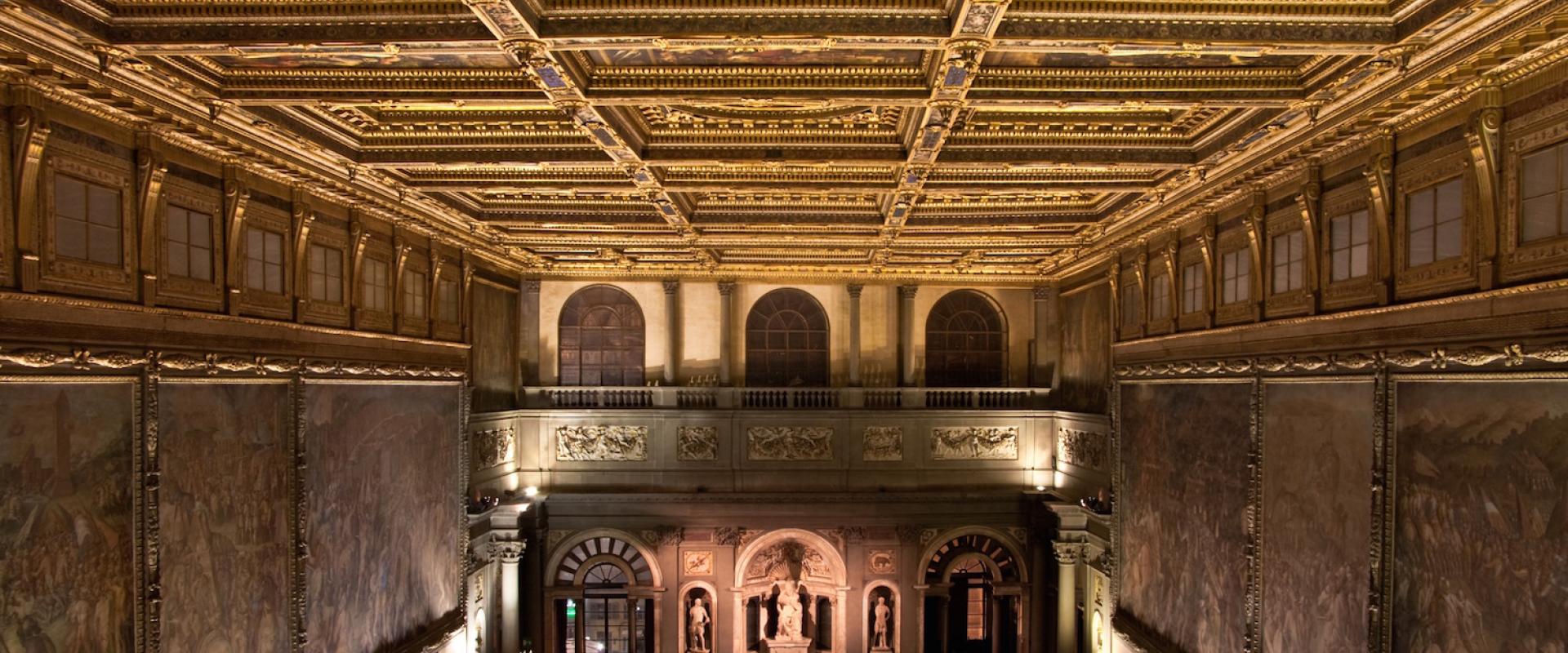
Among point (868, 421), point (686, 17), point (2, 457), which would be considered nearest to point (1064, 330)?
point (868, 421)

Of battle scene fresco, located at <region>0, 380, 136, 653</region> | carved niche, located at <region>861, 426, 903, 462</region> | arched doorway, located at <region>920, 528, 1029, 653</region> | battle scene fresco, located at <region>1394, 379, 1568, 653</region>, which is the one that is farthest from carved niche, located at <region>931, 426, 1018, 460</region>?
battle scene fresco, located at <region>0, 380, 136, 653</region>

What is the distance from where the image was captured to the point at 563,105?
6.98m

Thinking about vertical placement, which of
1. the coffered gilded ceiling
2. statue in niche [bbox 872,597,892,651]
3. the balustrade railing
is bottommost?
statue in niche [bbox 872,597,892,651]

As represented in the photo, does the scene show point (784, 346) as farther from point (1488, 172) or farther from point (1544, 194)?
point (1544, 194)

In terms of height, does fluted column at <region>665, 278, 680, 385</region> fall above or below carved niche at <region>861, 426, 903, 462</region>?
above

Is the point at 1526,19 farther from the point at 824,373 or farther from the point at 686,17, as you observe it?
the point at 824,373

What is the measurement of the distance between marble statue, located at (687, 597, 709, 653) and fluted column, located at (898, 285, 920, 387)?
6242 millimetres

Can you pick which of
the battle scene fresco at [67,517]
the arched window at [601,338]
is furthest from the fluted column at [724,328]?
the battle scene fresco at [67,517]

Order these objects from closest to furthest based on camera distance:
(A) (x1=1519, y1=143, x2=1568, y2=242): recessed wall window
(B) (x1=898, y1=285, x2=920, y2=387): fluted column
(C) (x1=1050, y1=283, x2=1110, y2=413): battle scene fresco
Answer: (A) (x1=1519, y1=143, x2=1568, y2=242): recessed wall window < (C) (x1=1050, y1=283, x2=1110, y2=413): battle scene fresco < (B) (x1=898, y1=285, x2=920, y2=387): fluted column

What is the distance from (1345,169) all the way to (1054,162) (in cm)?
260

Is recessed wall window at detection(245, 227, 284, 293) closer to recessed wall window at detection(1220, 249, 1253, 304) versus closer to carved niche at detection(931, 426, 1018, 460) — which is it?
recessed wall window at detection(1220, 249, 1253, 304)

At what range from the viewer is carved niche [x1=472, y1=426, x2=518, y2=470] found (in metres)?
13.9

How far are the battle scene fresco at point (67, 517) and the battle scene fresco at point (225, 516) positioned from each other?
373mm

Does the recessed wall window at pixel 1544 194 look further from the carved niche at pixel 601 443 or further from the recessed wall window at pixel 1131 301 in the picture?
the carved niche at pixel 601 443
